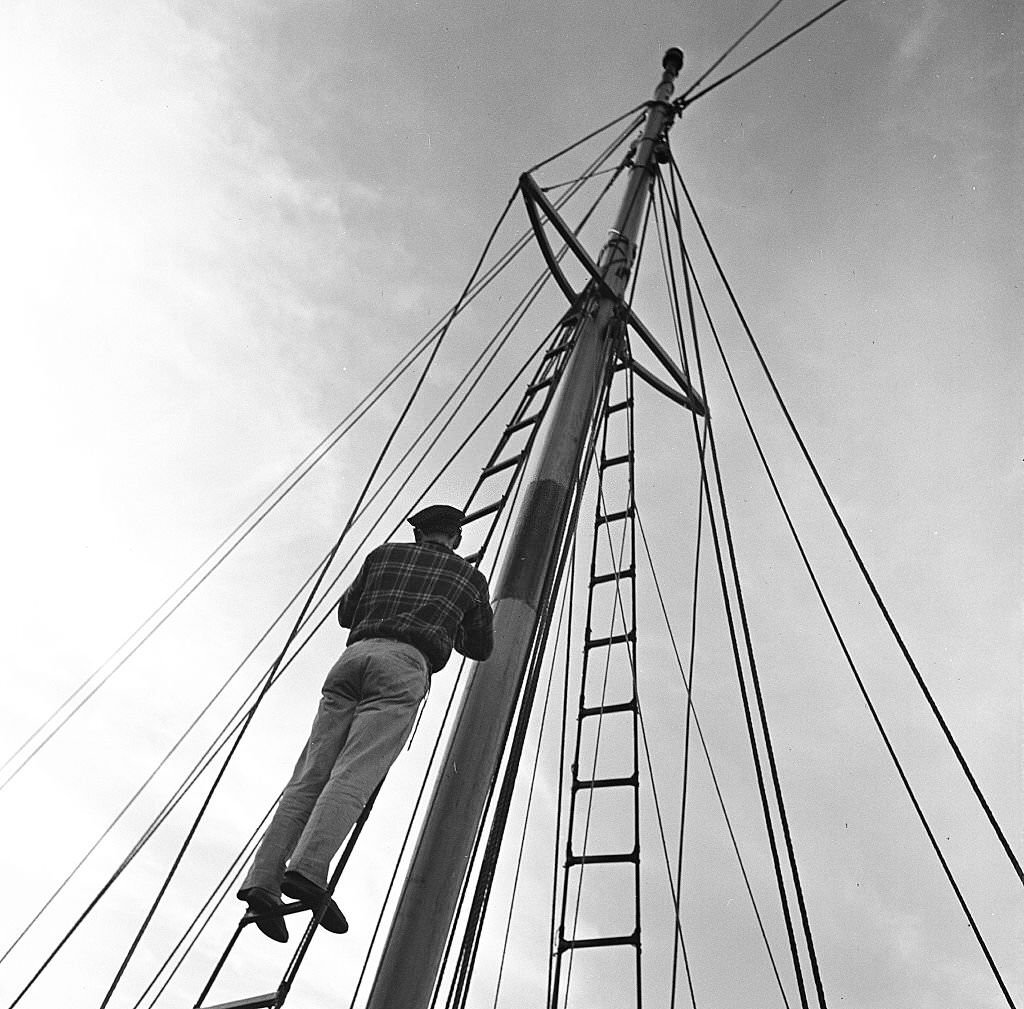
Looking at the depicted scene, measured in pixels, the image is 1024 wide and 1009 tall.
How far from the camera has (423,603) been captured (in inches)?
190

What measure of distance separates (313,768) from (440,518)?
139 centimetres

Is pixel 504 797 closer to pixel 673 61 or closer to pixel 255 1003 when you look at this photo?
pixel 255 1003

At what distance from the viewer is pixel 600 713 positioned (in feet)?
26.9

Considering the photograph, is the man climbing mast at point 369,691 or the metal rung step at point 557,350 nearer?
the man climbing mast at point 369,691

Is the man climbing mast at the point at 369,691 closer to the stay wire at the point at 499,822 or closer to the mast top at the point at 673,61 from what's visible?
the stay wire at the point at 499,822

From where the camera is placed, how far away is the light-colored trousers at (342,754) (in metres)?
4.19

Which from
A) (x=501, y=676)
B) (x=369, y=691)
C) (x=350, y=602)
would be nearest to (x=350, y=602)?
(x=350, y=602)

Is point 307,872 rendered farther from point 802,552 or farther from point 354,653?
point 802,552

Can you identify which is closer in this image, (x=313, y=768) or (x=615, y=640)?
(x=313, y=768)

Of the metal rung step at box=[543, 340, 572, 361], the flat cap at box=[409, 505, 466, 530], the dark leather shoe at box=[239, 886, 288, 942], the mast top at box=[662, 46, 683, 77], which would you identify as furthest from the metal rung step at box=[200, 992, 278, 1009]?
the mast top at box=[662, 46, 683, 77]

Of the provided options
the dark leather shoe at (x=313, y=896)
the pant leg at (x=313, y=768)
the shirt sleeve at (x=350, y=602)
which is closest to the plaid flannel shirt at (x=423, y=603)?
the shirt sleeve at (x=350, y=602)

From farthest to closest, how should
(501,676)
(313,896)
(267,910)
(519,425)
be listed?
(519,425)
(501,676)
(267,910)
(313,896)

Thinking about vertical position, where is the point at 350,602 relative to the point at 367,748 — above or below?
above

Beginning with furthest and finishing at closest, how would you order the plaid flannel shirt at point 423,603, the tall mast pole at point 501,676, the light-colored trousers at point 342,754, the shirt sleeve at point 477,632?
the shirt sleeve at point 477,632 → the plaid flannel shirt at point 423,603 → the tall mast pole at point 501,676 → the light-colored trousers at point 342,754
